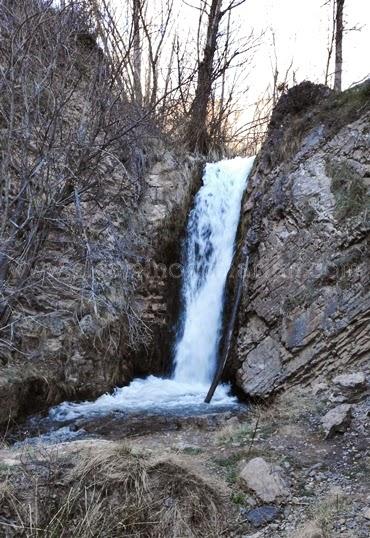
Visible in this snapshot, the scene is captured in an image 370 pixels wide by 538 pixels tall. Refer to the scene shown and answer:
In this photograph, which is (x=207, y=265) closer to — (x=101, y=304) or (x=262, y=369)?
(x=101, y=304)

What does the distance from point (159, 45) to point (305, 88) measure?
482 centimetres

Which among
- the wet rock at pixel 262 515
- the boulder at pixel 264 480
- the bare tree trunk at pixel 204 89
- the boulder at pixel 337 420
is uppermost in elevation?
the bare tree trunk at pixel 204 89

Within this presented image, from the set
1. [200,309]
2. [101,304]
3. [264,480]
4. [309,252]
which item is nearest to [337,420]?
[264,480]

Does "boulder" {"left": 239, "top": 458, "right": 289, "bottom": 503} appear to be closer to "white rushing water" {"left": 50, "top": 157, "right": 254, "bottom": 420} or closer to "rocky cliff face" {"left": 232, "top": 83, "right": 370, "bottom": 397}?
"rocky cliff face" {"left": 232, "top": 83, "right": 370, "bottom": 397}

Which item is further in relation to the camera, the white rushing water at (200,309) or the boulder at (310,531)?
the white rushing water at (200,309)

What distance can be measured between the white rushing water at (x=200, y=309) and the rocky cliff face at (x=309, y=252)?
58 cm

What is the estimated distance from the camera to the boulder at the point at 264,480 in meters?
3.94

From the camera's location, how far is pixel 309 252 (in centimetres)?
723


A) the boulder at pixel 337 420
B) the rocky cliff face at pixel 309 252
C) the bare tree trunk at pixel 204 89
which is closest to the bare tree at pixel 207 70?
the bare tree trunk at pixel 204 89

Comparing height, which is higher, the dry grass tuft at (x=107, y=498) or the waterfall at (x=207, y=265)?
the waterfall at (x=207, y=265)

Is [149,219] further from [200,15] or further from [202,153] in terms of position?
[200,15]

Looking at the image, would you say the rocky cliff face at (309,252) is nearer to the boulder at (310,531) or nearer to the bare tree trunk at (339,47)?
the boulder at (310,531)

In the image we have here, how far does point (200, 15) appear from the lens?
14031mm

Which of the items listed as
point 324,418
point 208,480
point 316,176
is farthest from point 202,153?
point 208,480
